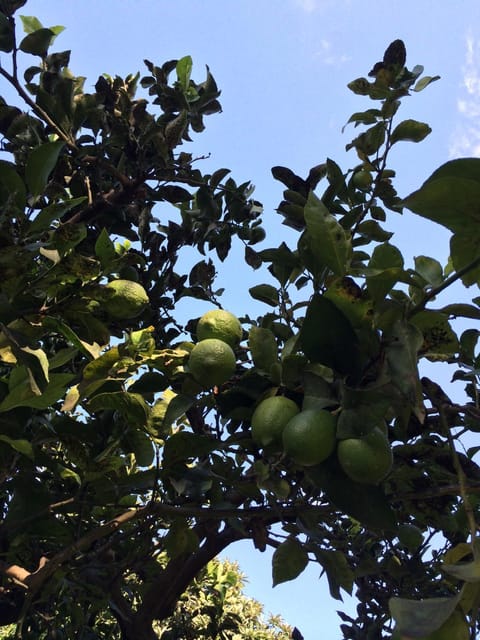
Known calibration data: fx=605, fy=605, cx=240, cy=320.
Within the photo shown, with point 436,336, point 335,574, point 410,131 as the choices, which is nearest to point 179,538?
point 335,574

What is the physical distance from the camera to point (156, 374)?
5.47 feet

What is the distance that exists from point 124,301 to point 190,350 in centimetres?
23

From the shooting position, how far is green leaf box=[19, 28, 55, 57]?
2323mm

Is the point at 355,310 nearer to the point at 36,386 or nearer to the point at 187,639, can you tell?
the point at 36,386

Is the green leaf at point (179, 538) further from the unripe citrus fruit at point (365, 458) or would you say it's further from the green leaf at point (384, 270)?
the green leaf at point (384, 270)

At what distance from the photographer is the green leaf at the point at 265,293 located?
187 cm

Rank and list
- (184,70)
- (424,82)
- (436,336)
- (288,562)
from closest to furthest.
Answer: (436,336)
(288,562)
(424,82)
(184,70)

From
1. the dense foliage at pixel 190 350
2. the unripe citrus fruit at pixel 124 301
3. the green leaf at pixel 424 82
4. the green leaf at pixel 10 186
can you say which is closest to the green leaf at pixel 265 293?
the dense foliage at pixel 190 350

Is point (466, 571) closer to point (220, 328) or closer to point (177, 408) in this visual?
point (177, 408)

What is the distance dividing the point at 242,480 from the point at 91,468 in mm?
458

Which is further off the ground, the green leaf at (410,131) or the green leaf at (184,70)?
the green leaf at (184,70)

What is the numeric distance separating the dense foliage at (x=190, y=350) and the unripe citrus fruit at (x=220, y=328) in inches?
2.8

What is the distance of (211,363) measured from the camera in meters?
1.53

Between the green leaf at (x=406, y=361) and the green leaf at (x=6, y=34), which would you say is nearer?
the green leaf at (x=406, y=361)
